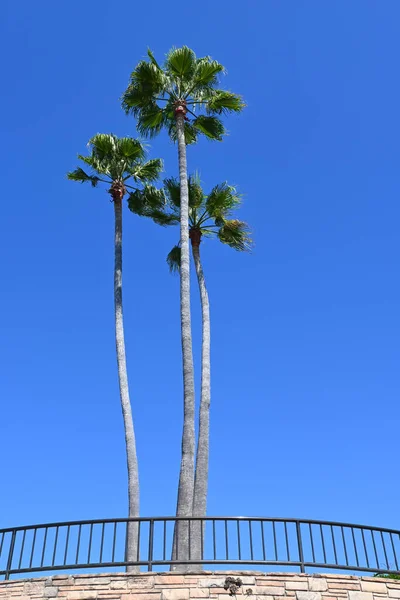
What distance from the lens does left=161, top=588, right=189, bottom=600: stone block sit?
8047 millimetres

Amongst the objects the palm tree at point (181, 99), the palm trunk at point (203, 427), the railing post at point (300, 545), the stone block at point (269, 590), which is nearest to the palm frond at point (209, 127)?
the palm tree at point (181, 99)

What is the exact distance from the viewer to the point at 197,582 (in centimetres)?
819

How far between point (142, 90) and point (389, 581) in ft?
42.9

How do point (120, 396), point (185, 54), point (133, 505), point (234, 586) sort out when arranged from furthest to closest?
point (185, 54) → point (120, 396) → point (133, 505) → point (234, 586)

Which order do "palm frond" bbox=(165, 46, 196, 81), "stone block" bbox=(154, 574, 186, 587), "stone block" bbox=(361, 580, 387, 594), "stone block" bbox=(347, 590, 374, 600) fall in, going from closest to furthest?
1. "stone block" bbox=(154, 574, 186, 587)
2. "stone block" bbox=(347, 590, 374, 600)
3. "stone block" bbox=(361, 580, 387, 594)
4. "palm frond" bbox=(165, 46, 196, 81)

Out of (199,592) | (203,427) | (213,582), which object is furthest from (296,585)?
(203,427)

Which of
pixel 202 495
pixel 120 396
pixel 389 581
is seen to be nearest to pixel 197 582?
pixel 389 581

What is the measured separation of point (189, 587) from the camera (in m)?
8.12

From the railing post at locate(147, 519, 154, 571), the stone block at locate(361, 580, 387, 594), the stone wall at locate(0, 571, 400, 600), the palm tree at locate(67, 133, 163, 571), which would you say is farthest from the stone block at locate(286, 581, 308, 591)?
the palm tree at locate(67, 133, 163, 571)

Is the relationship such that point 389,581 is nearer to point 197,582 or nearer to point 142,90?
point 197,582

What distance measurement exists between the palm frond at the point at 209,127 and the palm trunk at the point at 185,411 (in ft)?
6.54

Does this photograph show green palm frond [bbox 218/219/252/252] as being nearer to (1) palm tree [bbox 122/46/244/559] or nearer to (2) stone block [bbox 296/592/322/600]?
(1) palm tree [bbox 122/46/244/559]

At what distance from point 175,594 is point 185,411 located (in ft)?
16.4

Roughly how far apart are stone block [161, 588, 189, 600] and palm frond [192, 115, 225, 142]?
12554 mm
